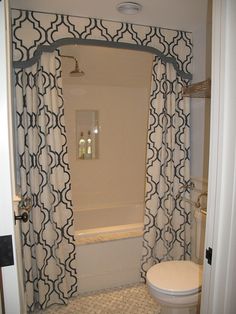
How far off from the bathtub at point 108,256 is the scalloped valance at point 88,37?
1.51 m

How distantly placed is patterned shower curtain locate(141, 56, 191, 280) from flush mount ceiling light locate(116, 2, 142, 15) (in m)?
0.47

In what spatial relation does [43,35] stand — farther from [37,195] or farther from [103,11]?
[37,195]

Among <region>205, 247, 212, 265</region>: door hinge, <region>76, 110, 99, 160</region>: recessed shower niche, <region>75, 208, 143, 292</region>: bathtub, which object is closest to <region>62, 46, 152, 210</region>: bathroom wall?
<region>76, 110, 99, 160</region>: recessed shower niche

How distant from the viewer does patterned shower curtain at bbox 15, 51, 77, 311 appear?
1.92 meters

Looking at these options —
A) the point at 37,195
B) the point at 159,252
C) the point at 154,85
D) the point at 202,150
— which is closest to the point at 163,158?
the point at 202,150

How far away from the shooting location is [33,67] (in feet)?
6.22

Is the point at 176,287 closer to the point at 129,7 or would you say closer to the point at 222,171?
the point at 222,171

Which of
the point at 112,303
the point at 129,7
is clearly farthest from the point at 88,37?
the point at 112,303

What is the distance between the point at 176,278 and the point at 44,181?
119 cm

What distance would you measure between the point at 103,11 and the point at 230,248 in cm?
178

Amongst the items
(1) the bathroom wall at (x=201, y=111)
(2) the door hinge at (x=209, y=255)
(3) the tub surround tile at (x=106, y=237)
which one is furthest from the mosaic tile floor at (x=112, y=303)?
(2) the door hinge at (x=209, y=255)

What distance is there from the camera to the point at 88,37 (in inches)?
78.3

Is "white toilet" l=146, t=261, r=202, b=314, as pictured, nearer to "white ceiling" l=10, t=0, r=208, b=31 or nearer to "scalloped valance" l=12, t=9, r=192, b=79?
"scalloped valance" l=12, t=9, r=192, b=79

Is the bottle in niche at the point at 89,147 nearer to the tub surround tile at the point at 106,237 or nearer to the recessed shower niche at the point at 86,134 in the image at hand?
the recessed shower niche at the point at 86,134
